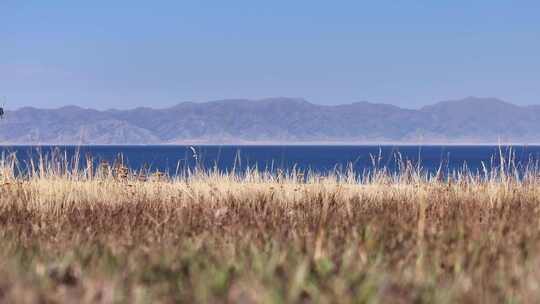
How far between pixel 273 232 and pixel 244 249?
965 mm

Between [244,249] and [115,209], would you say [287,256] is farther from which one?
[115,209]

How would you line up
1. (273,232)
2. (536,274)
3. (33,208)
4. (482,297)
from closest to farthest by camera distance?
1. (482,297)
2. (536,274)
3. (273,232)
4. (33,208)

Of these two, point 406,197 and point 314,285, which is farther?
point 406,197

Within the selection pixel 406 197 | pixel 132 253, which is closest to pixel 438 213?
pixel 406 197

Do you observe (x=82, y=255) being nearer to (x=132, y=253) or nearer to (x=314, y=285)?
(x=132, y=253)

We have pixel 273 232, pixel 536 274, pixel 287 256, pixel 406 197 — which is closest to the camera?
pixel 536 274

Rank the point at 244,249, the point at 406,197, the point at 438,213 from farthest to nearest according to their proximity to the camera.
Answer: the point at 406,197 < the point at 438,213 < the point at 244,249

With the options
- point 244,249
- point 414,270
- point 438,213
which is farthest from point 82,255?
point 438,213

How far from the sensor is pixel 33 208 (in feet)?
31.5

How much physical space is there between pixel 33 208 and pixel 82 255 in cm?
444

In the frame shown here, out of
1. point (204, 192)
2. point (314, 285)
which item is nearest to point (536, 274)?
point (314, 285)

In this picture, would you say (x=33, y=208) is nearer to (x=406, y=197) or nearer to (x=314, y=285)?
(x=406, y=197)

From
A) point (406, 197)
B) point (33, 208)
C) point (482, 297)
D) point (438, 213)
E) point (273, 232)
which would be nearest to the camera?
point (482, 297)

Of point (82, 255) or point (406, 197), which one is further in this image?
point (406, 197)
